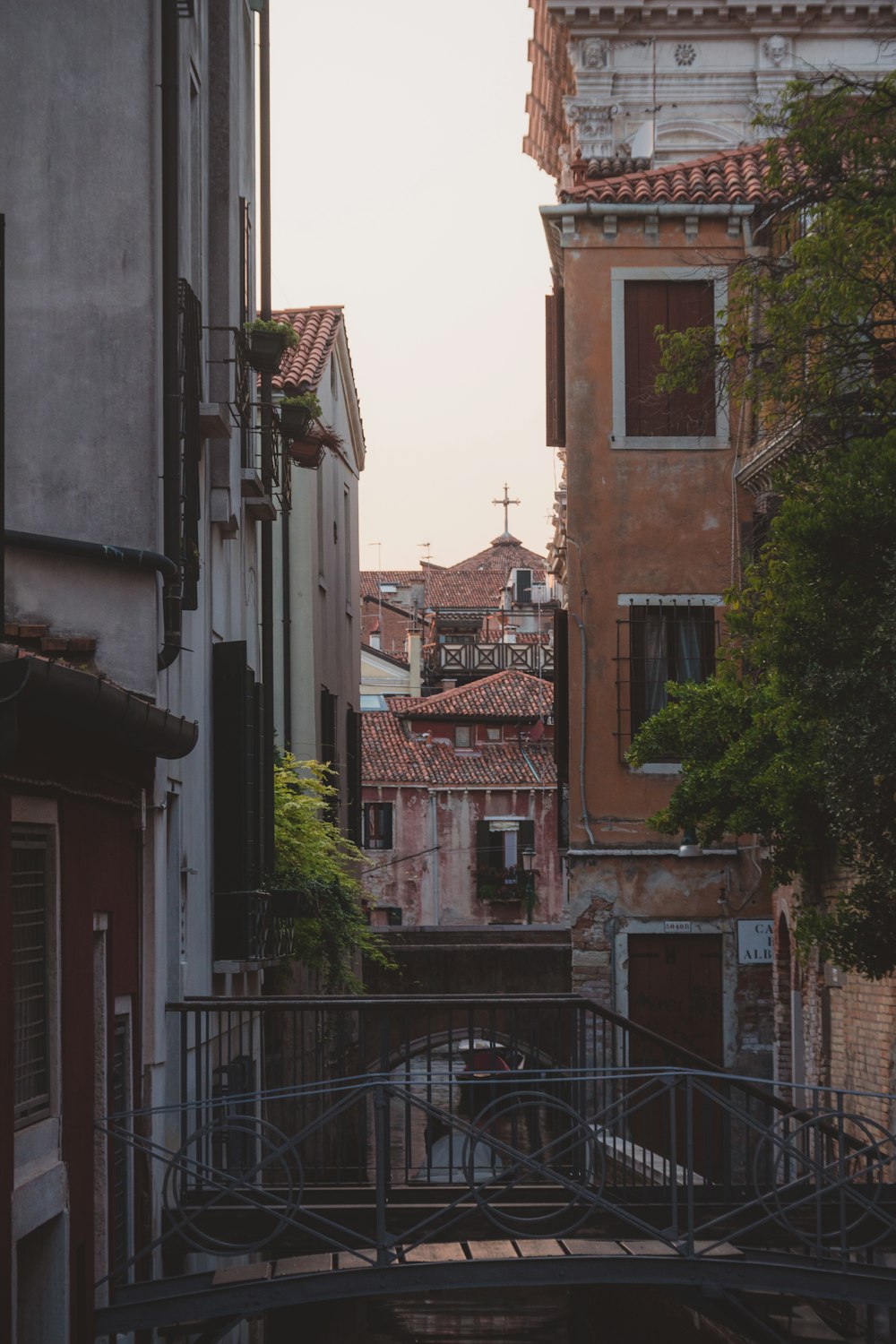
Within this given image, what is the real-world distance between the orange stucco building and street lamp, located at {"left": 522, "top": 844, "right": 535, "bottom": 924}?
38487mm

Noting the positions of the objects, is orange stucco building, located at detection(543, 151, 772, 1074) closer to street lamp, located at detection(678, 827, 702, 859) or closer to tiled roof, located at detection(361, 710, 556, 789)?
street lamp, located at detection(678, 827, 702, 859)

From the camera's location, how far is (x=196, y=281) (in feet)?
42.7

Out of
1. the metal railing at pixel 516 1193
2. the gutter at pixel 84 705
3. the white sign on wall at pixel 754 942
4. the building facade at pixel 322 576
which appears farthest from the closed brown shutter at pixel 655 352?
the gutter at pixel 84 705

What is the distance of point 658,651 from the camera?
22.2 m

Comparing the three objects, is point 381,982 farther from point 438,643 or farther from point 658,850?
point 438,643

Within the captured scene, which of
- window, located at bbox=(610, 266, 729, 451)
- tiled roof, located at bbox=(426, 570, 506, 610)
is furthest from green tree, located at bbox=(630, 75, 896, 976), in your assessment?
tiled roof, located at bbox=(426, 570, 506, 610)

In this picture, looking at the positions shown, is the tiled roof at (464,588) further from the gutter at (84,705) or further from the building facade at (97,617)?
the gutter at (84,705)

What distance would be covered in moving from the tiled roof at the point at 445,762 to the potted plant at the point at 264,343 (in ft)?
154

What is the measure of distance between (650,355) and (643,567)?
8.25 feet

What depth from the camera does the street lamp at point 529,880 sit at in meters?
60.7

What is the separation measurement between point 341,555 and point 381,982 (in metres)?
9.54

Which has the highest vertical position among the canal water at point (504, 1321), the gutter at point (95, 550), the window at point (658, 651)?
the window at point (658, 651)

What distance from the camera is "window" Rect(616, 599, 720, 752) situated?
2200cm

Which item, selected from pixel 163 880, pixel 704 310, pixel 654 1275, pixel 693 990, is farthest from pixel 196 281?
pixel 693 990
